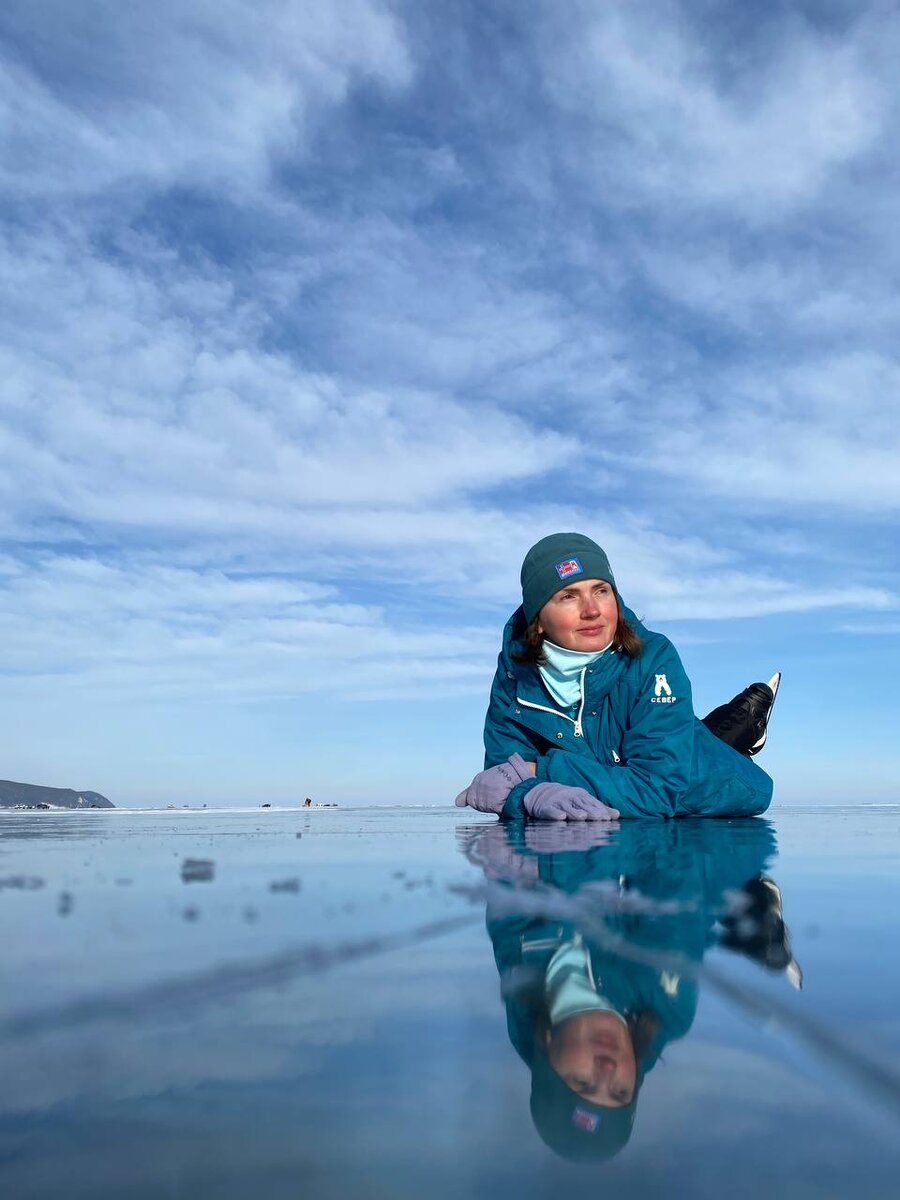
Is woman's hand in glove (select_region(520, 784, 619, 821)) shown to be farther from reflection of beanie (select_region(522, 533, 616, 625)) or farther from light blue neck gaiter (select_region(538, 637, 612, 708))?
reflection of beanie (select_region(522, 533, 616, 625))

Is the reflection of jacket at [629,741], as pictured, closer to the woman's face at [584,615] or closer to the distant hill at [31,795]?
the woman's face at [584,615]

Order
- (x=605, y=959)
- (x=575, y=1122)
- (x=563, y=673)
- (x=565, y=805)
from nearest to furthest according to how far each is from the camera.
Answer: (x=575, y=1122) < (x=605, y=959) < (x=565, y=805) < (x=563, y=673)

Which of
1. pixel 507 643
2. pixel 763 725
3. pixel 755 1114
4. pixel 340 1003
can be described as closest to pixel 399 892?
pixel 340 1003

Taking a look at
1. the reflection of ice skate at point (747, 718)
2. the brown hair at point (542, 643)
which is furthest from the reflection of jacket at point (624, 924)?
the reflection of ice skate at point (747, 718)

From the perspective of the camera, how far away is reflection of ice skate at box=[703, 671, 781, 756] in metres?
7.26

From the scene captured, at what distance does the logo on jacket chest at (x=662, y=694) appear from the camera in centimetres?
488

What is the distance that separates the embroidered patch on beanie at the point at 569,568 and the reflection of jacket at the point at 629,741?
541mm

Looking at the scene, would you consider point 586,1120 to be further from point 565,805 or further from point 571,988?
point 565,805

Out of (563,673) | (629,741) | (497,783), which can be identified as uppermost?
(563,673)

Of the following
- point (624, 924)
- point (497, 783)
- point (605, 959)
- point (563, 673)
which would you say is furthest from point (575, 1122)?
point (563, 673)

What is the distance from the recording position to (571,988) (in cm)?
85

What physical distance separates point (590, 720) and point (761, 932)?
164 inches

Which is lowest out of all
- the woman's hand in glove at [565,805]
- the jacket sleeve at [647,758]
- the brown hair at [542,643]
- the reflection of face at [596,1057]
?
the reflection of face at [596,1057]

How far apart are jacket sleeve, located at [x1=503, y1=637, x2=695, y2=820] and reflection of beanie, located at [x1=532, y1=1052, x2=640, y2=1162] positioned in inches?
157
